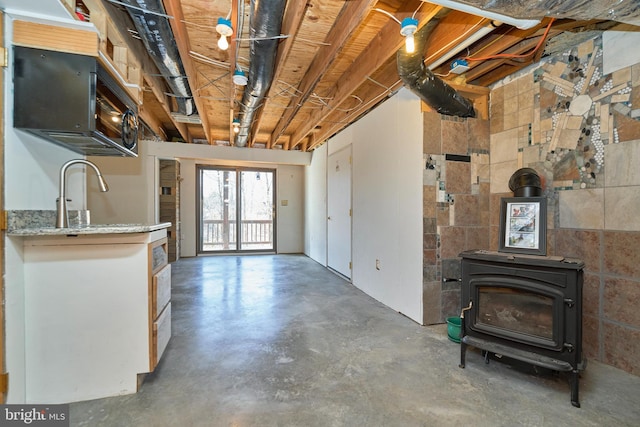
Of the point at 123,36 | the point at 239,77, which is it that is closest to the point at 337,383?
the point at 239,77

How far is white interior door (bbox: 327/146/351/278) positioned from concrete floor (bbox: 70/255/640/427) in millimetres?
1659

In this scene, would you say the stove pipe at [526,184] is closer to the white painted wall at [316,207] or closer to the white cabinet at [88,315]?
the white cabinet at [88,315]

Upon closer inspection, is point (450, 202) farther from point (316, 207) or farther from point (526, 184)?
point (316, 207)

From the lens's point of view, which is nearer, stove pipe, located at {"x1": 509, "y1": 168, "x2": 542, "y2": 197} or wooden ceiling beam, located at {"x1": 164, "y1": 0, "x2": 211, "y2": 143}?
wooden ceiling beam, located at {"x1": 164, "y1": 0, "x2": 211, "y2": 143}

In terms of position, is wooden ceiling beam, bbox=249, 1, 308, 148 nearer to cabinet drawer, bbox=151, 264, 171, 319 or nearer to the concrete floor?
cabinet drawer, bbox=151, 264, 171, 319

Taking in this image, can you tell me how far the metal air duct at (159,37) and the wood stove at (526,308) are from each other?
2.59 metres

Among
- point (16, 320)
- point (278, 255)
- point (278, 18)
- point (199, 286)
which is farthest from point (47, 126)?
point (278, 255)

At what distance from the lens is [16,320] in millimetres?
1429

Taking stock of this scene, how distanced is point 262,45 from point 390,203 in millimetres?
1984

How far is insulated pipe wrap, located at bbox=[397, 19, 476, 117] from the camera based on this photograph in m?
1.97

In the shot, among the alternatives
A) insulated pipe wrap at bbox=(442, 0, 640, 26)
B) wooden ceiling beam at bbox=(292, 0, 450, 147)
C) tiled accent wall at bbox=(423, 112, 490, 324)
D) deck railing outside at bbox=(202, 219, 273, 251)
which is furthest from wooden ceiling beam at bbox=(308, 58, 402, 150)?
deck railing outside at bbox=(202, 219, 273, 251)

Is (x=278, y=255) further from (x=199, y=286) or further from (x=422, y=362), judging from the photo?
(x=422, y=362)

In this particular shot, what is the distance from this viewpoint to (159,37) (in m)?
1.97

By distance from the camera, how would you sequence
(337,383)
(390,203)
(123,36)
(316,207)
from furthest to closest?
(316,207)
(390,203)
(123,36)
(337,383)
